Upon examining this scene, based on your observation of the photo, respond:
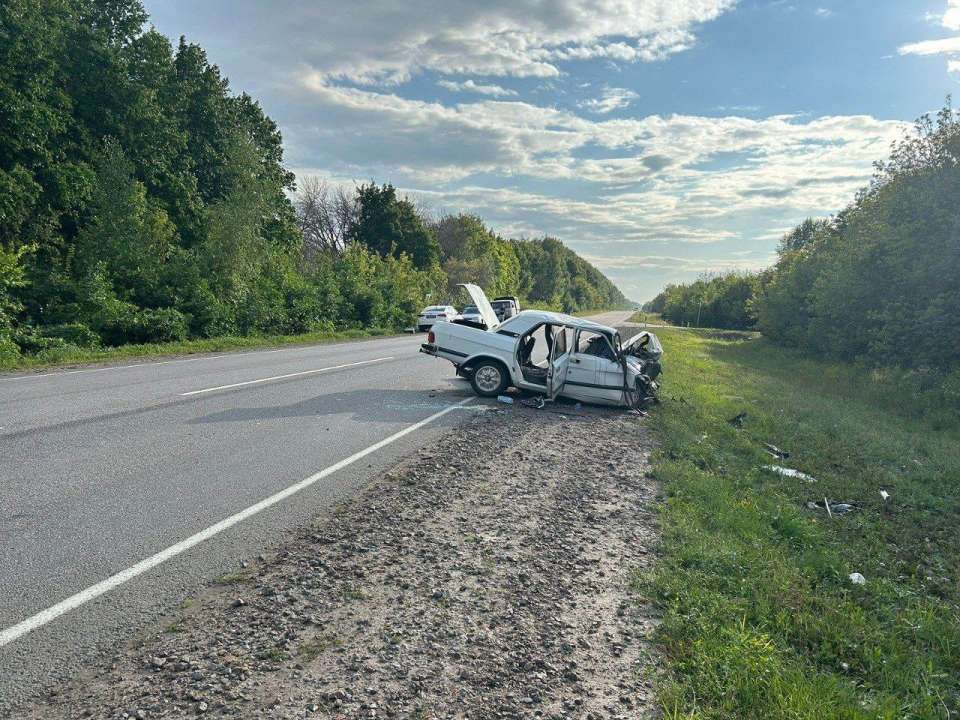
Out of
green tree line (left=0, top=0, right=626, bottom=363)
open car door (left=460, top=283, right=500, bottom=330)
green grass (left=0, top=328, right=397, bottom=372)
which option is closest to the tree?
green tree line (left=0, top=0, right=626, bottom=363)

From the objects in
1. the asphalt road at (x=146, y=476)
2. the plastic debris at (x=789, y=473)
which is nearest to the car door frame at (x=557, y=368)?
the asphalt road at (x=146, y=476)

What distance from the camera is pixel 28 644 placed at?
320 centimetres

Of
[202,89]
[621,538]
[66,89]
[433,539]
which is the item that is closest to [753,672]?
[621,538]

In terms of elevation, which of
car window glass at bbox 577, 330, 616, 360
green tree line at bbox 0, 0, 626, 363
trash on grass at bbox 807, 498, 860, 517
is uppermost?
green tree line at bbox 0, 0, 626, 363

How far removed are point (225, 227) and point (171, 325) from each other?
5.85 meters

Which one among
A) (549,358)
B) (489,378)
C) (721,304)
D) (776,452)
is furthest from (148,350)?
(721,304)

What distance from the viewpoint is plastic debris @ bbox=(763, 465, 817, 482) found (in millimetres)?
8055

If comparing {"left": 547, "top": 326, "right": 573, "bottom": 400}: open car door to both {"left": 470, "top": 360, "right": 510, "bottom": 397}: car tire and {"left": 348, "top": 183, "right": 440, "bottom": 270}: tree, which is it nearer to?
{"left": 470, "top": 360, "right": 510, "bottom": 397}: car tire

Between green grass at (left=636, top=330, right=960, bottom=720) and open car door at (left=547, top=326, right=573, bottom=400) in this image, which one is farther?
open car door at (left=547, top=326, right=573, bottom=400)

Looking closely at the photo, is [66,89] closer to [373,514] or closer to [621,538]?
[373,514]

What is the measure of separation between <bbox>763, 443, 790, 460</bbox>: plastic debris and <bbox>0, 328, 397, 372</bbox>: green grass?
16055mm

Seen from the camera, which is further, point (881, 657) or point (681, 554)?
point (681, 554)

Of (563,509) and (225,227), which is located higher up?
(225,227)

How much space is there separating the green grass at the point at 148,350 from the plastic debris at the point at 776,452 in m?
16.1
